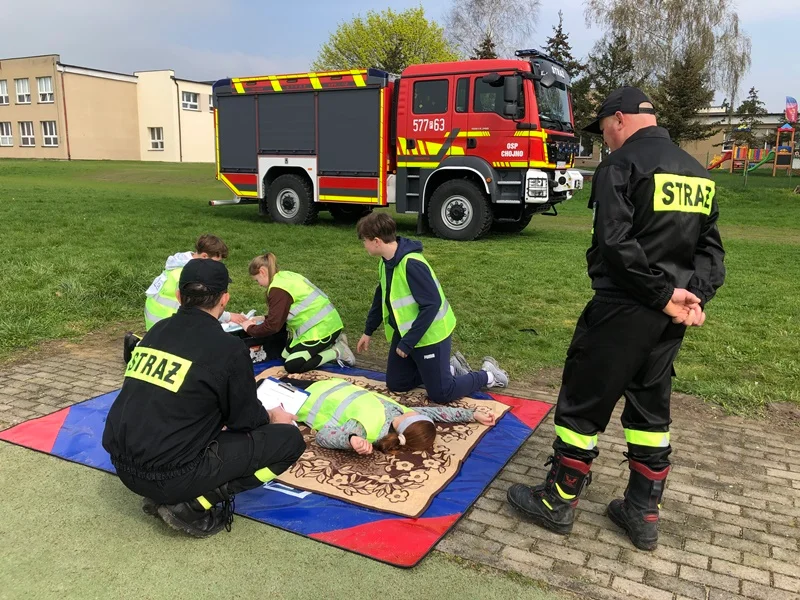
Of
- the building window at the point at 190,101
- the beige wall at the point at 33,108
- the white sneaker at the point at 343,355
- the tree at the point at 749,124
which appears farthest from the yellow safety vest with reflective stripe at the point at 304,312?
the building window at the point at 190,101

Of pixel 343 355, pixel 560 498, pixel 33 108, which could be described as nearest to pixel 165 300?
pixel 343 355

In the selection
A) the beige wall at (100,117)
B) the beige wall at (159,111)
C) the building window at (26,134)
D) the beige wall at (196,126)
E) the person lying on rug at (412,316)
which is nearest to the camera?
the person lying on rug at (412,316)

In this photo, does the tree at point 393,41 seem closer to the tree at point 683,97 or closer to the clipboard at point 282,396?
the tree at point 683,97

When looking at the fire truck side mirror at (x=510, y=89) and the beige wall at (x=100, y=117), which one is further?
the beige wall at (x=100, y=117)

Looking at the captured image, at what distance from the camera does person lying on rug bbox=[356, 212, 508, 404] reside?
415 centimetres

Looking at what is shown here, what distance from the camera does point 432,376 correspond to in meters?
4.35

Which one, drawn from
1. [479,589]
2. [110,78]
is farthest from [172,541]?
[110,78]

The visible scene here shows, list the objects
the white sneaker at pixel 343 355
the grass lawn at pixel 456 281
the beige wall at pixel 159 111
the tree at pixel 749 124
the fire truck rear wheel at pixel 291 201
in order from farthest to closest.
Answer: the beige wall at pixel 159 111
the tree at pixel 749 124
the fire truck rear wheel at pixel 291 201
the grass lawn at pixel 456 281
the white sneaker at pixel 343 355

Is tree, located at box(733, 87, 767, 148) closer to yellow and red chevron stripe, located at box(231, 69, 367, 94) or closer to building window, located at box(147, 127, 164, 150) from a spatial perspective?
yellow and red chevron stripe, located at box(231, 69, 367, 94)

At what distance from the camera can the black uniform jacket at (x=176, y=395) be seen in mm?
2645

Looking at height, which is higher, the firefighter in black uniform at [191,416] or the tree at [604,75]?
the tree at [604,75]

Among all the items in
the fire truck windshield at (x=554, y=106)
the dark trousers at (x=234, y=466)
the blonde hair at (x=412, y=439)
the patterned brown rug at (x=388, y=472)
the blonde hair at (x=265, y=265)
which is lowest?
the patterned brown rug at (x=388, y=472)

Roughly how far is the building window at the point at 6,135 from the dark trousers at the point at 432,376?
194ft

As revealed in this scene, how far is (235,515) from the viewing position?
9.94ft
